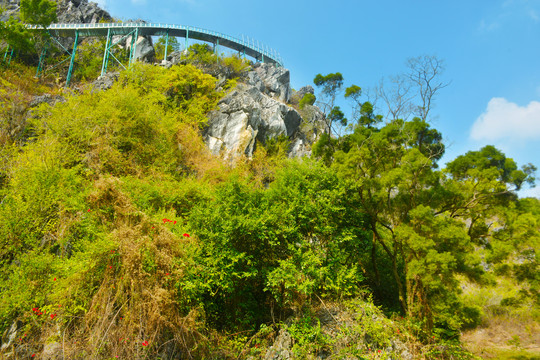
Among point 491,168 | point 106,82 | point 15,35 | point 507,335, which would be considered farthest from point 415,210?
point 15,35

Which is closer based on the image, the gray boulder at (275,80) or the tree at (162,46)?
the tree at (162,46)

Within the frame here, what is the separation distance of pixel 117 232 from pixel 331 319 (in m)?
6.04

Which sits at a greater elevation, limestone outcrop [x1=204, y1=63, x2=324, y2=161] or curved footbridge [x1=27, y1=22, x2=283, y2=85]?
curved footbridge [x1=27, y1=22, x2=283, y2=85]

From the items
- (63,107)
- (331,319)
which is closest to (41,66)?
(63,107)

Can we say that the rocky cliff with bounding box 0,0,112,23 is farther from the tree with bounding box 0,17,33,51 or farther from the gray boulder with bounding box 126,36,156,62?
the tree with bounding box 0,17,33,51

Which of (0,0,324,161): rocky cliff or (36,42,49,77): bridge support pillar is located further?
(36,42,49,77): bridge support pillar

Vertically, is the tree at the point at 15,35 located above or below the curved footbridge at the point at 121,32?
below

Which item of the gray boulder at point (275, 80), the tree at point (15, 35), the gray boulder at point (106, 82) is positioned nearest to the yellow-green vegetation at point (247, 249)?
the gray boulder at point (106, 82)

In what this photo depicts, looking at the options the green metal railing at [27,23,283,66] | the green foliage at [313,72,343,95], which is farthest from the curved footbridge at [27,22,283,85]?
the green foliage at [313,72,343,95]

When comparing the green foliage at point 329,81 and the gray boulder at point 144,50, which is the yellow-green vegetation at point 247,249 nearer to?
the green foliage at point 329,81

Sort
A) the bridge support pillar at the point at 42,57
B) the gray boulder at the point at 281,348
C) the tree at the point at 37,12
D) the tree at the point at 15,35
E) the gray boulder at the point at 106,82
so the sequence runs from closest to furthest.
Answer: the gray boulder at the point at 281,348 → the gray boulder at the point at 106,82 → the tree at the point at 15,35 → the tree at the point at 37,12 → the bridge support pillar at the point at 42,57

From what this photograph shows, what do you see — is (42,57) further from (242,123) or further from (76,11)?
(242,123)

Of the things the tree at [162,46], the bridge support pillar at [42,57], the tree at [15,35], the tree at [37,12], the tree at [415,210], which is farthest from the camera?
the tree at [162,46]

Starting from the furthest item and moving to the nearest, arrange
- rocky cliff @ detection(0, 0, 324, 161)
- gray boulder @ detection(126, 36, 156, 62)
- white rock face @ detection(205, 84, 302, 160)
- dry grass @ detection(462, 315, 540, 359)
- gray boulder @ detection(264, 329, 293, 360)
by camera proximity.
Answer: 1. gray boulder @ detection(126, 36, 156, 62)
2. rocky cliff @ detection(0, 0, 324, 161)
3. white rock face @ detection(205, 84, 302, 160)
4. dry grass @ detection(462, 315, 540, 359)
5. gray boulder @ detection(264, 329, 293, 360)
